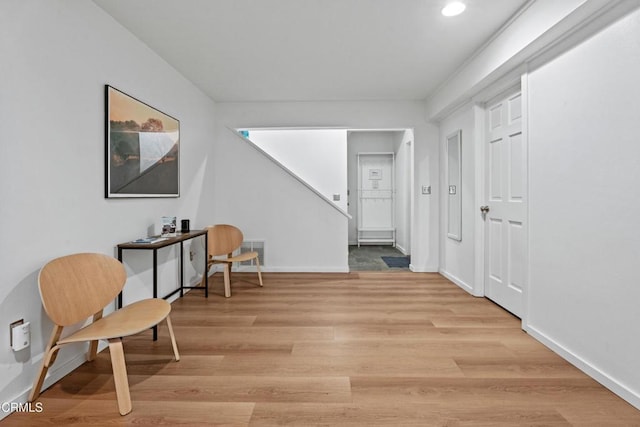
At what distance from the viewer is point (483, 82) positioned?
3.04m

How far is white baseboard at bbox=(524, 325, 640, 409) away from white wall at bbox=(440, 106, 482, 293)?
1.15m

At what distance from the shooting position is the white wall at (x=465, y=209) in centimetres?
353

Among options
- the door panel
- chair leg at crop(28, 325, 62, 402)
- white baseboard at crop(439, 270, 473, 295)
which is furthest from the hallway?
chair leg at crop(28, 325, 62, 402)

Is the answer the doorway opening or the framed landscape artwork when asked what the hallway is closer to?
the doorway opening

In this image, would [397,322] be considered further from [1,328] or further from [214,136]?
[214,136]

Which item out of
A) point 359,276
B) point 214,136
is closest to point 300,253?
point 359,276

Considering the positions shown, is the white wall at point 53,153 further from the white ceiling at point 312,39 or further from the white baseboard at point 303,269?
the white baseboard at point 303,269

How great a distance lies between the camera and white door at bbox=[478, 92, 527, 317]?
109 inches

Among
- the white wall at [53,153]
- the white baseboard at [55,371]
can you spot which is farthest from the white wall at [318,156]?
the white baseboard at [55,371]

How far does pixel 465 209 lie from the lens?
3.74 m

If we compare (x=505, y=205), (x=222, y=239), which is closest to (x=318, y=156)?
(x=222, y=239)

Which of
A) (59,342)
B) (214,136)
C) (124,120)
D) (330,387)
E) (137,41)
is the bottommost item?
(330,387)

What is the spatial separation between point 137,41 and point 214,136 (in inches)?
74.7

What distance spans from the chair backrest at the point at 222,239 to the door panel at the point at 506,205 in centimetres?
296
